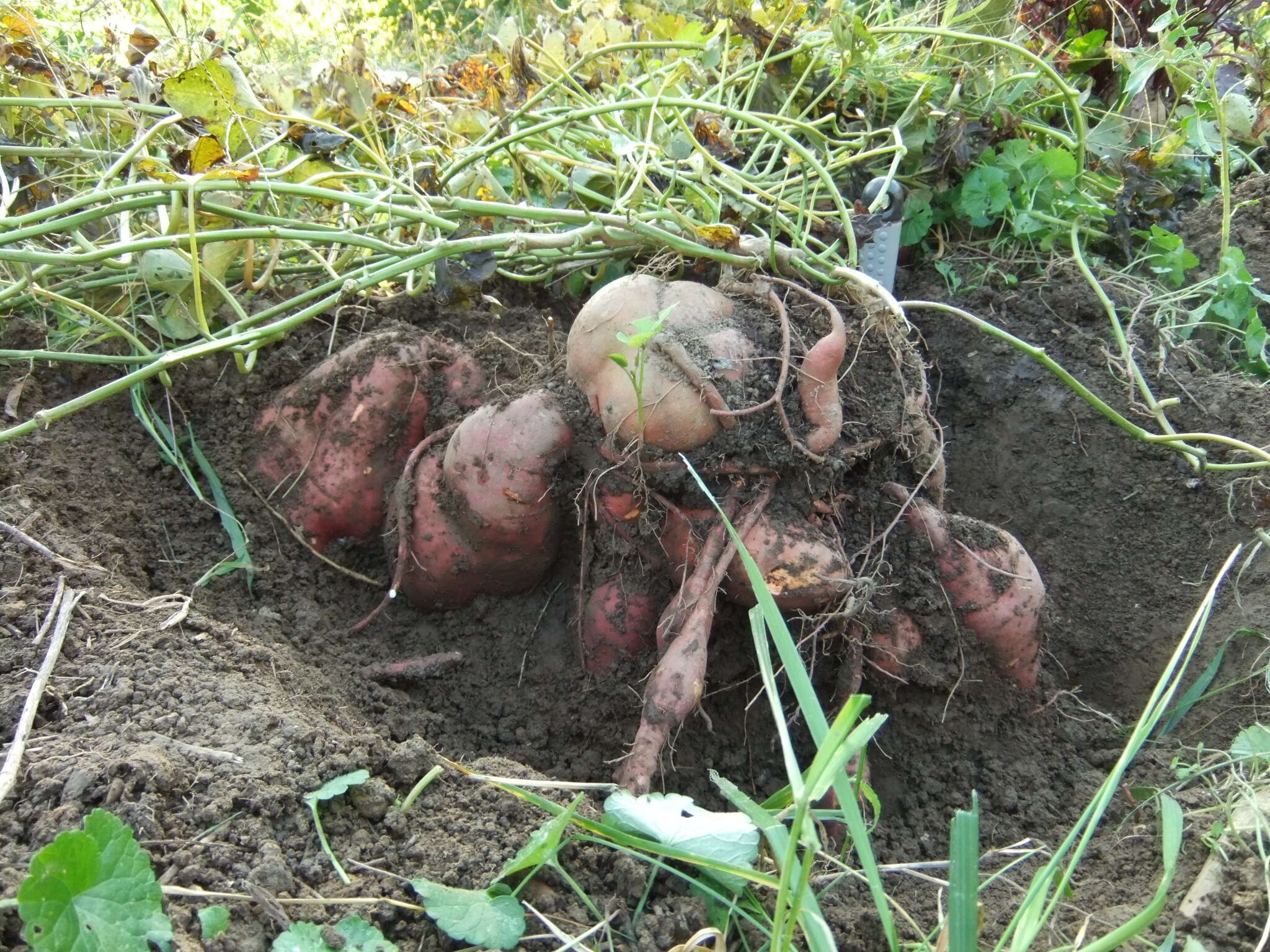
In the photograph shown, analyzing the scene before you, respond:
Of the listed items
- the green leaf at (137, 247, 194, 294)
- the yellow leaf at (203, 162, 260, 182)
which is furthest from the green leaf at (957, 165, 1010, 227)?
the green leaf at (137, 247, 194, 294)

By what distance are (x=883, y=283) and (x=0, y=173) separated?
1.82 metres

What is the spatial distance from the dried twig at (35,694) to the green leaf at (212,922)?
0.88 feet

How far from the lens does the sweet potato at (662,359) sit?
56.7 inches

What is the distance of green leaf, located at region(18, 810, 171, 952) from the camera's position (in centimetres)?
74

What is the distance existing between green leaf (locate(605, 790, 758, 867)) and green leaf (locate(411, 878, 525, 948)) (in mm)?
165

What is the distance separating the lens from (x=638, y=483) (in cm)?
149

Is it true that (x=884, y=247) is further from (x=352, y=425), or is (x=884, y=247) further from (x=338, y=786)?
(x=338, y=786)

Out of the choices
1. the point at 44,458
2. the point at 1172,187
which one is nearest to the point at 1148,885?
the point at 44,458

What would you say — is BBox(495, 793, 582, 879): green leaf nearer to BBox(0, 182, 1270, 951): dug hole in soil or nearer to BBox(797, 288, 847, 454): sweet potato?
BBox(0, 182, 1270, 951): dug hole in soil

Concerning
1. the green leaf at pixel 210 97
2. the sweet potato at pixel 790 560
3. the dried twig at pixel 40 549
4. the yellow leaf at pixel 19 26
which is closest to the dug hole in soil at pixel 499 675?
the dried twig at pixel 40 549

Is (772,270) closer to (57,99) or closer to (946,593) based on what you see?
(946,593)

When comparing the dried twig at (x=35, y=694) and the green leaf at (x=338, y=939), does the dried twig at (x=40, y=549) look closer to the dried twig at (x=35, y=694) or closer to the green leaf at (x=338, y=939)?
the dried twig at (x=35, y=694)

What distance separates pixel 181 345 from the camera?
6.40ft

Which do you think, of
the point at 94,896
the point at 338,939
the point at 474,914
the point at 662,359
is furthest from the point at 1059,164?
the point at 94,896
